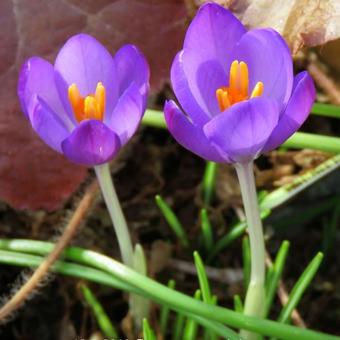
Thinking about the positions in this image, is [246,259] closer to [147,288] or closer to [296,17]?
[147,288]

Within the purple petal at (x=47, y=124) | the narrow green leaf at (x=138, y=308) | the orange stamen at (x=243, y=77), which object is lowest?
the narrow green leaf at (x=138, y=308)

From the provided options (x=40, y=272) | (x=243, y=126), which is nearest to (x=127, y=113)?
(x=243, y=126)

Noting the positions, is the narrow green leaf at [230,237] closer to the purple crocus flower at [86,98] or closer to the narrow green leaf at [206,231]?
the narrow green leaf at [206,231]

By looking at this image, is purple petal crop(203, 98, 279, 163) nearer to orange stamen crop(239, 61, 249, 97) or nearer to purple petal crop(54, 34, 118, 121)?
orange stamen crop(239, 61, 249, 97)

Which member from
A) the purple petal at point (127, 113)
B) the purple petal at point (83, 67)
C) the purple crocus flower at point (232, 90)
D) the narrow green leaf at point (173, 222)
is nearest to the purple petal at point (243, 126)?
the purple crocus flower at point (232, 90)

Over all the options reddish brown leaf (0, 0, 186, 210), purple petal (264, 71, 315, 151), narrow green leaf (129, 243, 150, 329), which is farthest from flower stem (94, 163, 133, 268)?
purple petal (264, 71, 315, 151)

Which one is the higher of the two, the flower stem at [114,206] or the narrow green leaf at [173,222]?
the narrow green leaf at [173,222]
